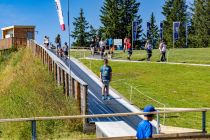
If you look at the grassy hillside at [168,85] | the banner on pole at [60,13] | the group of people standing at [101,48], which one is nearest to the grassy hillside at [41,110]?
the banner on pole at [60,13]

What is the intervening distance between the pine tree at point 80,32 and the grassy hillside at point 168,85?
2582 inches

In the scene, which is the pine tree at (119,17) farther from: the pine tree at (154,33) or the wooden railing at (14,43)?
the wooden railing at (14,43)

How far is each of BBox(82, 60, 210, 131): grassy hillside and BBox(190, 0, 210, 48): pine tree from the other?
56.3 meters

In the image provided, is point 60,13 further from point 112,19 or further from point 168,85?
point 112,19

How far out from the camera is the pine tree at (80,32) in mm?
104550

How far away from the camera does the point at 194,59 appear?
41.0 meters

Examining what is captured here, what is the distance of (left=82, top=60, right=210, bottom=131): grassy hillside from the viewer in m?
22.0

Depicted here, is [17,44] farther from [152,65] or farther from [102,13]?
[102,13]

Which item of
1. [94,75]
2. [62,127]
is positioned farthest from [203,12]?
[62,127]

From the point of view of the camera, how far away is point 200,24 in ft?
313

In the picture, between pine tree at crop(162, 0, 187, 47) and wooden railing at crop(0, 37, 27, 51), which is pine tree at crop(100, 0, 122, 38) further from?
wooden railing at crop(0, 37, 27, 51)

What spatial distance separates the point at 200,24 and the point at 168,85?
227ft

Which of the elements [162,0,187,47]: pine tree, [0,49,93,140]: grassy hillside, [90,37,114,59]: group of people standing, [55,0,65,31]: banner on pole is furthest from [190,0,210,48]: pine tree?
[55,0,65,31]: banner on pole

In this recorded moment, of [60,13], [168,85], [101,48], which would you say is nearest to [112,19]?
[101,48]
